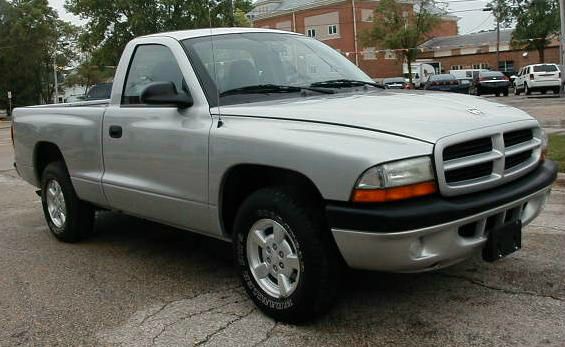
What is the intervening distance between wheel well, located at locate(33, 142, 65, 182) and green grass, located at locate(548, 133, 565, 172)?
6.04m

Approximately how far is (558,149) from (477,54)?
5836 cm

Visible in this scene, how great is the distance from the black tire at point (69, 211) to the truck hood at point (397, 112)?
7.69 ft

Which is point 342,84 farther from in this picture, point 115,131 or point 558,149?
point 558,149

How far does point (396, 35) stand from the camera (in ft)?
165

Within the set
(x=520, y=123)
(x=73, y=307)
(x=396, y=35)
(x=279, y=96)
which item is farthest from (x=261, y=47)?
(x=396, y=35)

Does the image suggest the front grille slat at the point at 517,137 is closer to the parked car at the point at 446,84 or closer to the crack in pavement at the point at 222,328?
the crack in pavement at the point at 222,328

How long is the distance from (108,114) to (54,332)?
1.87 meters

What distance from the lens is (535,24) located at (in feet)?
155

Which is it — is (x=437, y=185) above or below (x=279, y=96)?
below

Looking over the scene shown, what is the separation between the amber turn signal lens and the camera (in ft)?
10.4

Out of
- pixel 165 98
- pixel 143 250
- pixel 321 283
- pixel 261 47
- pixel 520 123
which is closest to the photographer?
pixel 321 283

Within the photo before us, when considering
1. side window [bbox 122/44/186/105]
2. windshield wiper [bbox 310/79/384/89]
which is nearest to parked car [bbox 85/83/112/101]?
side window [bbox 122/44/186/105]

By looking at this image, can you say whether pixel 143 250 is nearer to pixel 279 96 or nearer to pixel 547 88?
pixel 279 96

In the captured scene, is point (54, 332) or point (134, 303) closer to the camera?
point (54, 332)
